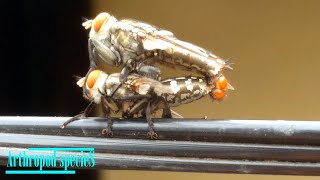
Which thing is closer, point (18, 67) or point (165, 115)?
point (165, 115)

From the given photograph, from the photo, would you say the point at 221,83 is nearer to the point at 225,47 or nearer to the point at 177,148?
the point at 177,148

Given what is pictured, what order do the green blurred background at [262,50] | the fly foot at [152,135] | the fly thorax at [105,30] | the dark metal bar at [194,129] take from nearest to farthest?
the dark metal bar at [194,129], the fly foot at [152,135], the fly thorax at [105,30], the green blurred background at [262,50]

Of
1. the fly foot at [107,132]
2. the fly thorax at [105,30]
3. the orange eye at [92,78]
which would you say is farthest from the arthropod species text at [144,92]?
the fly foot at [107,132]

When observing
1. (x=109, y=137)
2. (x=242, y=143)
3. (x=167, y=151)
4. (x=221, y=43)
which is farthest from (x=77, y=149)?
(x=221, y=43)

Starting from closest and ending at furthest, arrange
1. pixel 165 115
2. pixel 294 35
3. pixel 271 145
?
pixel 271 145 → pixel 165 115 → pixel 294 35

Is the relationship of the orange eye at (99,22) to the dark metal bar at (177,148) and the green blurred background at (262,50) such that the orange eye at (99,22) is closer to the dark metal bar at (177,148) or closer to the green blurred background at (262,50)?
the dark metal bar at (177,148)

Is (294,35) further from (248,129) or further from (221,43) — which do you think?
(248,129)

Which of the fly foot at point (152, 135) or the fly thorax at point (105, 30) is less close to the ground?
the fly thorax at point (105, 30)

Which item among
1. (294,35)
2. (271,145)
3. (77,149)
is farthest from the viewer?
(294,35)
